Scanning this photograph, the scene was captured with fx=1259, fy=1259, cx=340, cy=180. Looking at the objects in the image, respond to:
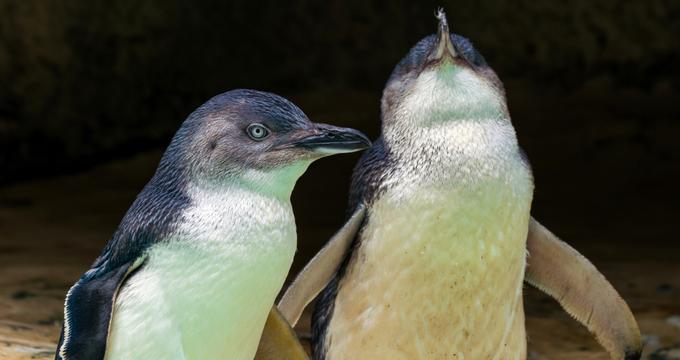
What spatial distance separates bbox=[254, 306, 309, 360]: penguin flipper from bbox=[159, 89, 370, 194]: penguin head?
19.2 inches

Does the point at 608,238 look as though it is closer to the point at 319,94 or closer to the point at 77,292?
the point at 319,94

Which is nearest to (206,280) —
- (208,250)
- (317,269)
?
(208,250)

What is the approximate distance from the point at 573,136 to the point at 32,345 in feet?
14.4

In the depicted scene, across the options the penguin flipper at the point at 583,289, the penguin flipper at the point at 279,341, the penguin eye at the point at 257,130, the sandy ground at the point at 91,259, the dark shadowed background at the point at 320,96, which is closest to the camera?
the penguin eye at the point at 257,130

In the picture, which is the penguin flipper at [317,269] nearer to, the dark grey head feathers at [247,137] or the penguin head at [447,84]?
the penguin head at [447,84]

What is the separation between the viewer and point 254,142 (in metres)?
2.79

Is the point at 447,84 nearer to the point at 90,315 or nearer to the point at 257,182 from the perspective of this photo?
the point at 257,182

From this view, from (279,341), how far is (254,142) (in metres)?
0.61

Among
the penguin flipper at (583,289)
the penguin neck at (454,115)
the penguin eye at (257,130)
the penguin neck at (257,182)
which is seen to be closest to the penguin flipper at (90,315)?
the penguin neck at (257,182)

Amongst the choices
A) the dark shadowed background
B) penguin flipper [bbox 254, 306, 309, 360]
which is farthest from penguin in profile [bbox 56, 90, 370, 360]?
the dark shadowed background

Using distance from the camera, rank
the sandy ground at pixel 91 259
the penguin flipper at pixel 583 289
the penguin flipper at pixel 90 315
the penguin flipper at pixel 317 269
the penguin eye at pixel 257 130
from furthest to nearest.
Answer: the sandy ground at pixel 91 259 < the penguin flipper at pixel 583 289 < the penguin flipper at pixel 317 269 < the penguin eye at pixel 257 130 < the penguin flipper at pixel 90 315

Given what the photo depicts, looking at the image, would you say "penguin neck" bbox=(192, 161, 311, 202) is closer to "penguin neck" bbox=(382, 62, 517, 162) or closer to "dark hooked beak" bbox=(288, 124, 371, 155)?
"dark hooked beak" bbox=(288, 124, 371, 155)

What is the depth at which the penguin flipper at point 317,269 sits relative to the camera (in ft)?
11.3

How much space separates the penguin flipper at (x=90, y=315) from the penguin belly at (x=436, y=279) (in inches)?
33.0
